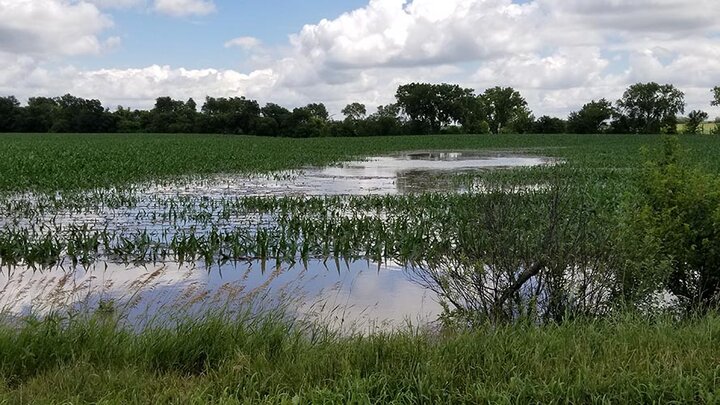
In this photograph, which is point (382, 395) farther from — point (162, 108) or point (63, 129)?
point (162, 108)

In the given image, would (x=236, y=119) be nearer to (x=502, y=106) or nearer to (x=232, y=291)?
(x=502, y=106)

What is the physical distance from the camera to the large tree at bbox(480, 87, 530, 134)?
5010 inches

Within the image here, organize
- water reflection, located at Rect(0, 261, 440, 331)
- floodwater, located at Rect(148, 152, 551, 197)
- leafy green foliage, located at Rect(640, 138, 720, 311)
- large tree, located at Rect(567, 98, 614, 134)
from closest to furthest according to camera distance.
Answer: leafy green foliage, located at Rect(640, 138, 720, 311), water reflection, located at Rect(0, 261, 440, 331), floodwater, located at Rect(148, 152, 551, 197), large tree, located at Rect(567, 98, 614, 134)

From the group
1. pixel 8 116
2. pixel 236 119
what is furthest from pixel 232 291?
pixel 8 116

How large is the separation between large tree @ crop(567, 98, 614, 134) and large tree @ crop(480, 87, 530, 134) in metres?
22.4

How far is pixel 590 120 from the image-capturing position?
103 metres

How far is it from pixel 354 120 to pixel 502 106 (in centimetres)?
3433

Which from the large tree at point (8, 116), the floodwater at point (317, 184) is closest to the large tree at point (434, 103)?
the large tree at point (8, 116)

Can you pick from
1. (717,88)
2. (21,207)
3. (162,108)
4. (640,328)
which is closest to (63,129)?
(162,108)

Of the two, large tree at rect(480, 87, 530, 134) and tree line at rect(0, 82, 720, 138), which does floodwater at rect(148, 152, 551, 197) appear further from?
large tree at rect(480, 87, 530, 134)

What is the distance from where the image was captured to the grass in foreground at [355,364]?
13.4ft

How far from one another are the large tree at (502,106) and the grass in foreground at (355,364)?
12454 centimetres

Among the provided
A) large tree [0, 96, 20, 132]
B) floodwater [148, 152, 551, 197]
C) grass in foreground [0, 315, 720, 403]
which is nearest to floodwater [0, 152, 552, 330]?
grass in foreground [0, 315, 720, 403]

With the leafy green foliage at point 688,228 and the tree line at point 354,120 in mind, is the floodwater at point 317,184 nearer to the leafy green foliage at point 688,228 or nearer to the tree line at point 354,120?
the leafy green foliage at point 688,228
